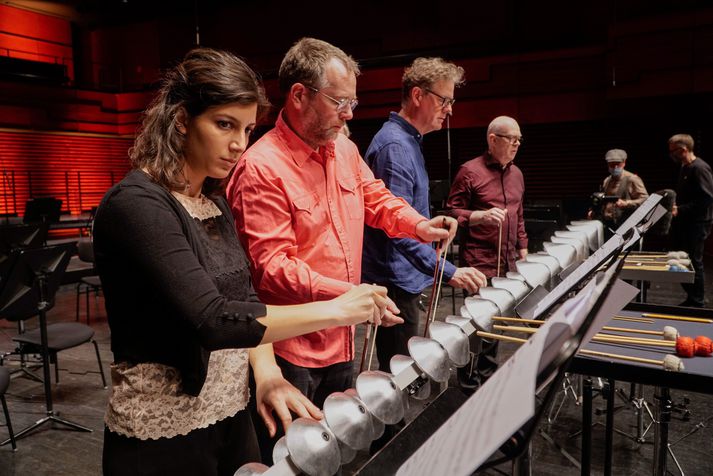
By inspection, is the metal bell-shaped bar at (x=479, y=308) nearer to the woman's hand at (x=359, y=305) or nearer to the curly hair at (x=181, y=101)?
the woman's hand at (x=359, y=305)

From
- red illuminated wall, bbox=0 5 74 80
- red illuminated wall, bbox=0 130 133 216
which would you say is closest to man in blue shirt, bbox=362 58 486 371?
red illuminated wall, bbox=0 130 133 216

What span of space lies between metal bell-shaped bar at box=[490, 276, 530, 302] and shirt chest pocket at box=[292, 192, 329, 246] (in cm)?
51

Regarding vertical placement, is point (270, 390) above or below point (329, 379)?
above

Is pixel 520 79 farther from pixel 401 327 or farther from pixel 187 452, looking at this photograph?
pixel 187 452

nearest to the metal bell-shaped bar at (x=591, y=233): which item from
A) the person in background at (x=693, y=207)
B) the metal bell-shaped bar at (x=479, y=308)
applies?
the metal bell-shaped bar at (x=479, y=308)

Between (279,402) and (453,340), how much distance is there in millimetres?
373

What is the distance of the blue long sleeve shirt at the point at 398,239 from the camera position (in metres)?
2.21

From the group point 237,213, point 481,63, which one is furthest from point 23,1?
point 237,213

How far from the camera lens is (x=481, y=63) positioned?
30.0 feet

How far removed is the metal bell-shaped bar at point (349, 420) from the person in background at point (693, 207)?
544 centimetres

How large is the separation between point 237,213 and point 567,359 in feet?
3.43

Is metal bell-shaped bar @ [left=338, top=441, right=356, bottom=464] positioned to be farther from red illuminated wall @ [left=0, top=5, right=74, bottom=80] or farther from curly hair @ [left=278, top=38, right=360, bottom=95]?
red illuminated wall @ [left=0, top=5, right=74, bottom=80]

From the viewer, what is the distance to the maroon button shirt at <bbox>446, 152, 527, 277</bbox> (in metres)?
3.05

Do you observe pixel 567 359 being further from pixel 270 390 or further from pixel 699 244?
pixel 699 244
